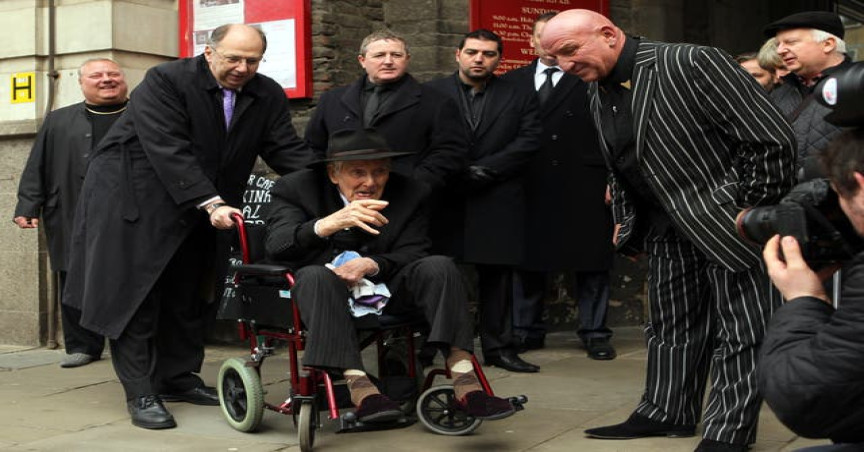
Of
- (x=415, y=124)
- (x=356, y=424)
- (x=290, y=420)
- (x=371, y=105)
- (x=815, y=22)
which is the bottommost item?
(x=290, y=420)

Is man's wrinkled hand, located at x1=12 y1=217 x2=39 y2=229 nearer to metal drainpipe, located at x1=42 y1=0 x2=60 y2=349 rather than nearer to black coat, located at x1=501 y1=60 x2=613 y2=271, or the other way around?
metal drainpipe, located at x1=42 y1=0 x2=60 y2=349

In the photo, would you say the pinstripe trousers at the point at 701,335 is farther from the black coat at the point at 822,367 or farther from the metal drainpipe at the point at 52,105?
the metal drainpipe at the point at 52,105

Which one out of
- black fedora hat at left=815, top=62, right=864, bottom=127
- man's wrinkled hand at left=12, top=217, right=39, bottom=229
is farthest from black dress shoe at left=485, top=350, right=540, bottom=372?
black fedora hat at left=815, top=62, right=864, bottom=127

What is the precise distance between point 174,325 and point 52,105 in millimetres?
2905

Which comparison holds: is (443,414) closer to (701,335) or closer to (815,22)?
(701,335)

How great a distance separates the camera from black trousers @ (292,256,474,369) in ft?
16.9

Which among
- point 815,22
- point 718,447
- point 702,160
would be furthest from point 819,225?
point 815,22

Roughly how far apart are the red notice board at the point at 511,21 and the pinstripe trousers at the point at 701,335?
3.69 metres

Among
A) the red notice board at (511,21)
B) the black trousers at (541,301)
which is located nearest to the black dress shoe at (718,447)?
the black trousers at (541,301)

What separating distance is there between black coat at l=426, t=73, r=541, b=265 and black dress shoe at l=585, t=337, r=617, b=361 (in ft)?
2.39

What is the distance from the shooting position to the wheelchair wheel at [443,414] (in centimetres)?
538

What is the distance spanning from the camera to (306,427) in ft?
16.8

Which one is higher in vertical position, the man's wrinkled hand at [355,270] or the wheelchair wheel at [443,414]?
the man's wrinkled hand at [355,270]

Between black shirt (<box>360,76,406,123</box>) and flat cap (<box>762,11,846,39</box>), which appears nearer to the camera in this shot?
→ flat cap (<box>762,11,846,39</box>)
